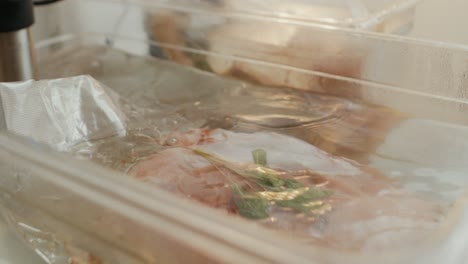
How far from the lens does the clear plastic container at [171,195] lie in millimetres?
335

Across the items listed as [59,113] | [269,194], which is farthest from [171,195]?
[59,113]

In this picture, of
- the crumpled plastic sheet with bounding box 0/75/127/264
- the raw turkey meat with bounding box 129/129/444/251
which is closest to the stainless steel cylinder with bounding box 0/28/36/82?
the crumpled plastic sheet with bounding box 0/75/127/264

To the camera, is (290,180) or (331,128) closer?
(290,180)

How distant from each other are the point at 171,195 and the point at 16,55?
0.45 m

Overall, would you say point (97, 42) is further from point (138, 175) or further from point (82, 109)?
point (138, 175)

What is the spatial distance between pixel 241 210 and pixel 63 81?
0.31 m

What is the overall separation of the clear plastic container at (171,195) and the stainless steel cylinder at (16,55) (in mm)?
138

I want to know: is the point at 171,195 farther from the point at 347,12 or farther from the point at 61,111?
the point at 347,12

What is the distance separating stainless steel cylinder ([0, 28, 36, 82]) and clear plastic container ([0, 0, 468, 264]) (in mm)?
138

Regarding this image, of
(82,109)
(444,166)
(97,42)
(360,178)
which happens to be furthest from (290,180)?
(97,42)

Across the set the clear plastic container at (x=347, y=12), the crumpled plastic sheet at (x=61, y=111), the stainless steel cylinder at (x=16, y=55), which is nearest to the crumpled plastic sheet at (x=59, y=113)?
the crumpled plastic sheet at (x=61, y=111)

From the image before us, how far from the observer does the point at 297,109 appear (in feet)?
2.47

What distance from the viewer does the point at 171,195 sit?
14.5 inches

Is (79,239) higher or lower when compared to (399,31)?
lower
